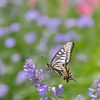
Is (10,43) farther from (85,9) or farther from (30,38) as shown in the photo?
(85,9)

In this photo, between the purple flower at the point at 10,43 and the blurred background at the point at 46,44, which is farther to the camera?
the purple flower at the point at 10,43

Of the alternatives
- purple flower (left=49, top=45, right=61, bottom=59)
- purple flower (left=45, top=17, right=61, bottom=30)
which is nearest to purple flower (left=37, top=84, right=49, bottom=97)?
purple flower (left=49, top=45, right=61, bottom=59)

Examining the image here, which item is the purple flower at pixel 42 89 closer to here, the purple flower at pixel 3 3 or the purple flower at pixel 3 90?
the purple flower at pixel 3 90

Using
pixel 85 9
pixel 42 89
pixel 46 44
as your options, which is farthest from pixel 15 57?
pixel 42 89

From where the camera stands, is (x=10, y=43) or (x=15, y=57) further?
(x=10, y=43)

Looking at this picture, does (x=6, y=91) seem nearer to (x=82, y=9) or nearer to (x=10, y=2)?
(x=82, y=9)

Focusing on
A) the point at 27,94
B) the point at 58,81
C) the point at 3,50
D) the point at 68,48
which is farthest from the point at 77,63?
the point at 68,48

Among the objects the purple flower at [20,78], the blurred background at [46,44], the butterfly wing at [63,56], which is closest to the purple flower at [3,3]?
the blurred background at [46,44]
